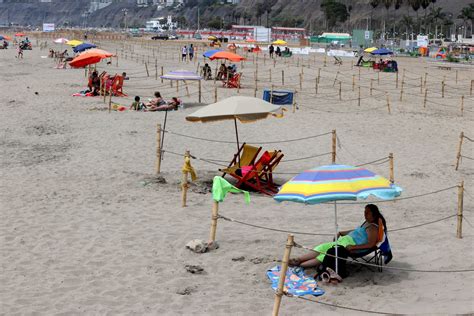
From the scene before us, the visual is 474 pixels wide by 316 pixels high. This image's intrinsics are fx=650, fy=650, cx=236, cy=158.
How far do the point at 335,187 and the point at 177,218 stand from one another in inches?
132

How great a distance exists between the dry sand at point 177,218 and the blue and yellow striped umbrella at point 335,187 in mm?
998

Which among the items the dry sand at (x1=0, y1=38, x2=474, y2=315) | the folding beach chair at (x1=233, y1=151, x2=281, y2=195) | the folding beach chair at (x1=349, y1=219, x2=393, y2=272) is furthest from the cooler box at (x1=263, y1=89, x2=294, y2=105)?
the folding beach chair at (x1=349, y1=219, x2=393, y2=272)

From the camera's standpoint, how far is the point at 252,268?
7.40 meters

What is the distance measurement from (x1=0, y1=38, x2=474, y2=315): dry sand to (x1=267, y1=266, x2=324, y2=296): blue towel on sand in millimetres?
100

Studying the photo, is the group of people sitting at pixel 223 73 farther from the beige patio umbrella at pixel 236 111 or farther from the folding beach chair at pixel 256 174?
the beige patio umbrella at pixel 236 111

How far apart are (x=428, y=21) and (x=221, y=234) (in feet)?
390

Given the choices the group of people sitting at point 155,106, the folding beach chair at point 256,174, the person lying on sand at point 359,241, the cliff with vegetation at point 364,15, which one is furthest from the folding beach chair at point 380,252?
the cliff with vegetation at point 364,15

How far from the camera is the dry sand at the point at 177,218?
259 inches

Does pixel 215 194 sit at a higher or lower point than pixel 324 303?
higher

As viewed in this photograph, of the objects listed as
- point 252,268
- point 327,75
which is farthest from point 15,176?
point 327,75

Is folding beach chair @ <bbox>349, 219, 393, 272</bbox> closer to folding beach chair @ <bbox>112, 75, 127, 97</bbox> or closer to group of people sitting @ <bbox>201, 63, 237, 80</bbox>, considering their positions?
folding beach chair @ <bbox>112, 75, 127, 97</bbox>

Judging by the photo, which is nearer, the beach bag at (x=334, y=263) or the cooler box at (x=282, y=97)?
the beach bag at (x=334, y=263)

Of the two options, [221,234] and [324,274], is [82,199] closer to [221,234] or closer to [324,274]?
[221,234]

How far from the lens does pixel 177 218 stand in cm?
934
